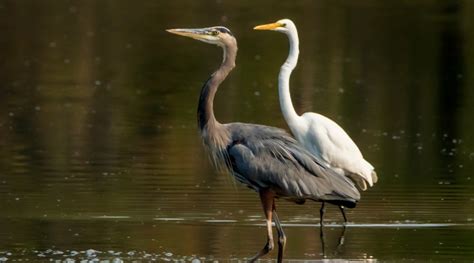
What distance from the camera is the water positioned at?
36.1 ft

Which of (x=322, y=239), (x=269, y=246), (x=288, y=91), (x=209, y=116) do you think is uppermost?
(x=209, y=116)

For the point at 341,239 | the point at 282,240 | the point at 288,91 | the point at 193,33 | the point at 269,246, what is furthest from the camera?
the point at 288,91

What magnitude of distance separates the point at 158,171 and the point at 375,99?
665 cm

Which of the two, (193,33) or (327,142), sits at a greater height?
(193,33)

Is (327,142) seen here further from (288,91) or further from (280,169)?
(280,169)

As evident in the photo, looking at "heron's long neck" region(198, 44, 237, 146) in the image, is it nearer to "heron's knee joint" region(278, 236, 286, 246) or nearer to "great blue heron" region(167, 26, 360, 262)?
"great blue heron" region(167, 26, 360, 262)

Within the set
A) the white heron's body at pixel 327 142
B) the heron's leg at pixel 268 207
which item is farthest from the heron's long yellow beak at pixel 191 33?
the white heron's body at pixel 327 142

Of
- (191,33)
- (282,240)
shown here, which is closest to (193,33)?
(191,33)

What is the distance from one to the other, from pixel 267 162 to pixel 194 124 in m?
7.79

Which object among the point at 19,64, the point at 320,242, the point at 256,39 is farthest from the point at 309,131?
the point at 256,39

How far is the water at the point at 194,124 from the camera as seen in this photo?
11000 mm

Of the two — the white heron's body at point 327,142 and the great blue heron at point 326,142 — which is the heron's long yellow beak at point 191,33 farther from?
the white heron's body at point 327,142

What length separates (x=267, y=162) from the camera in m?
10.2

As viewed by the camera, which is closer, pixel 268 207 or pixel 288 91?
pixel 268 207
